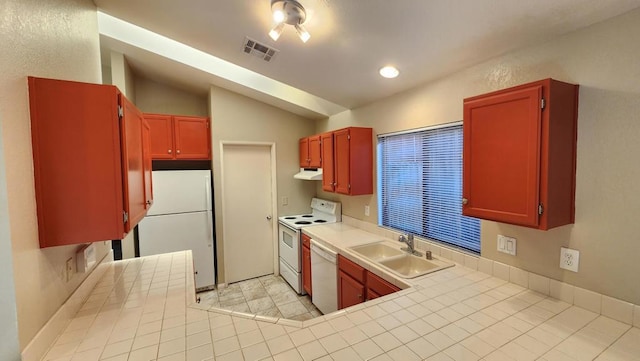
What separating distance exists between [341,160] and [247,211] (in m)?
1.73

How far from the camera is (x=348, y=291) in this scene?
2414mm

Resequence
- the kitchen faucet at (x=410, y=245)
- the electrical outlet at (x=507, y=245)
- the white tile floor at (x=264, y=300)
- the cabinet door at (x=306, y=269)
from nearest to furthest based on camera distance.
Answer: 1. the electrical outlet at (x=507, y=245)
2. the kitchen faucet at (x=410, y=245)
3. the white tile floor at (x=264, y=300)
4. the cabinet door at (x=306, y=269)

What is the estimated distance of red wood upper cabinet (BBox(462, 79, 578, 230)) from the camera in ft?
4.37

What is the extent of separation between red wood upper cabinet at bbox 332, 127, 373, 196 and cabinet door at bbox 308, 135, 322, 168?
60 centimetres

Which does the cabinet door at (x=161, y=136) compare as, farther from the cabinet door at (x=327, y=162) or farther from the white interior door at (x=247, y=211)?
the cabinet door at (x=327, y=162)

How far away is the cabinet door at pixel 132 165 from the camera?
4.29ft

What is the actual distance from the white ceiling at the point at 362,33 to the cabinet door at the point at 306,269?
186 centimetres

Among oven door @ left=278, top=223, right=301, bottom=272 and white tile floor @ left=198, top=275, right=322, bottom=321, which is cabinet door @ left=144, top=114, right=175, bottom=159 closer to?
oven door @ left=278, top=223, right=301, bottom=272

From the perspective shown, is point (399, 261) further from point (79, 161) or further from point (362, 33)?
point (79, 161)

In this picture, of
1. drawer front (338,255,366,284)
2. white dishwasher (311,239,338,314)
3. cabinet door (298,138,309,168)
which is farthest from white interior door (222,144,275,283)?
drawer front (338,255,366,284)

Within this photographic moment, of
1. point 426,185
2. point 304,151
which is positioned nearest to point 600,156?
point 426,185

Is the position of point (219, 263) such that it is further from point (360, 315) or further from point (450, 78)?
point (450, 78)

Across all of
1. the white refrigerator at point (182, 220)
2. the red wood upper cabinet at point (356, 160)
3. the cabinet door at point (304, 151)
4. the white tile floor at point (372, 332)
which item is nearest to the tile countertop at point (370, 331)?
the white tile floor at point (372, 332)

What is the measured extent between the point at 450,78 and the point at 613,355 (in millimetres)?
1827
